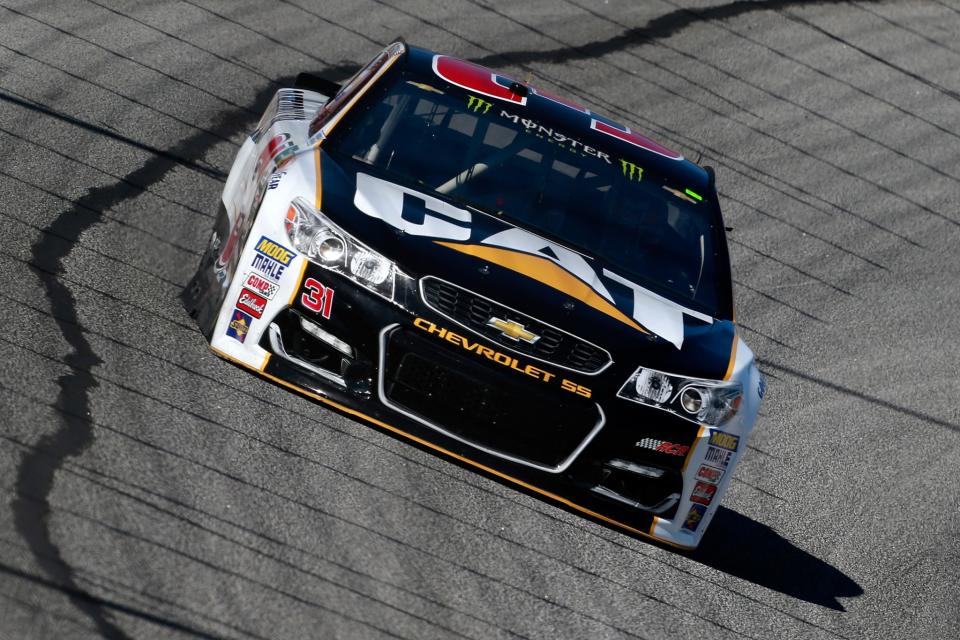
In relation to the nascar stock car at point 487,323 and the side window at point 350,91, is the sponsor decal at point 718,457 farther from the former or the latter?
the side window at point 350,91

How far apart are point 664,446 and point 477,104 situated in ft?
6.71

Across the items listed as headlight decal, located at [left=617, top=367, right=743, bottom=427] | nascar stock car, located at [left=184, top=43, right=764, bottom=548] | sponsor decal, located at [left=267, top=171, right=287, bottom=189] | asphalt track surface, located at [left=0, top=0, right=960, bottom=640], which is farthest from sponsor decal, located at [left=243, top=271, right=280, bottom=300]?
headlight decal, located at [left=617, top=367, right=743, bottom=427]

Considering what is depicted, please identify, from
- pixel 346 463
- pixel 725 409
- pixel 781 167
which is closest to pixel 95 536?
pixel 346 463

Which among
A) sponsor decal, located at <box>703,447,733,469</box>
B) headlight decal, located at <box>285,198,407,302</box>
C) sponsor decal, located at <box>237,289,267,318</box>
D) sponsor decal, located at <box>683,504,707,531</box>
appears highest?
headlight decal, located at <box>285,198,407,302</box>

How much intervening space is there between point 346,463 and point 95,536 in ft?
4.29

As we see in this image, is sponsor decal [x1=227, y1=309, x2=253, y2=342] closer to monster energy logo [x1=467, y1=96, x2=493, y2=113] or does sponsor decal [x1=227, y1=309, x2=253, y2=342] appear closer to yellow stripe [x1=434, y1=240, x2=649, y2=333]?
yellow stripe [x1=434, y1=240, x2=649, y2=333]

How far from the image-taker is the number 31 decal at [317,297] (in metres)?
5.40

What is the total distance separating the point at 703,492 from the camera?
573cm

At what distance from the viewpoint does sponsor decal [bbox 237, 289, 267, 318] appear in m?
5.55

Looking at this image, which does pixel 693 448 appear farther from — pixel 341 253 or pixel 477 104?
pixel 477 104

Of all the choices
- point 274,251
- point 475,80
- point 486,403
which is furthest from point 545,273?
point 475,80

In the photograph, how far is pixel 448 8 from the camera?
11.5 m

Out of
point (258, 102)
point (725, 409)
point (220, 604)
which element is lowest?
point (258, 102)

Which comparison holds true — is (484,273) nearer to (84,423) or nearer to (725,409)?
(725,409)
